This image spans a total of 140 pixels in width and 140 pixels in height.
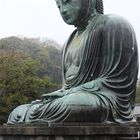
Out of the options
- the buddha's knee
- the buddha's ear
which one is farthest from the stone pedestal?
the buddha's ear

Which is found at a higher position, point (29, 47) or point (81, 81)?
point (81, 81)

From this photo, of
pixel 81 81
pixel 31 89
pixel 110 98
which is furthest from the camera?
pixel 31 89

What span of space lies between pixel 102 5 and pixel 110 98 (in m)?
2.02

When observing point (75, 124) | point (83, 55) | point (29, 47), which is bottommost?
point (29, 47)

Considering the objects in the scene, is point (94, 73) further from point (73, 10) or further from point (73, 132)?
point (73, 132)

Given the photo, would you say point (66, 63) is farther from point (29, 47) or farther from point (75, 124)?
point (29, 47)

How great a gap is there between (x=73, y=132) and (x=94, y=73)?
154 centimetres

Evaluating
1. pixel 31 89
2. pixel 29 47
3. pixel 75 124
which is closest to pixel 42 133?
pixel 75 124

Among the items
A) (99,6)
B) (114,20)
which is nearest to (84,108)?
(114,20)

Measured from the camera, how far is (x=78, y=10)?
7.23 m

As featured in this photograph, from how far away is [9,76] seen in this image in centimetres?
2255

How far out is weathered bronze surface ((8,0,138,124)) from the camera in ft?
20.0

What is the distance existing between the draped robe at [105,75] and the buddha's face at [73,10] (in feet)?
0.81

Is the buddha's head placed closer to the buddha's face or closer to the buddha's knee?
the buddha's face
